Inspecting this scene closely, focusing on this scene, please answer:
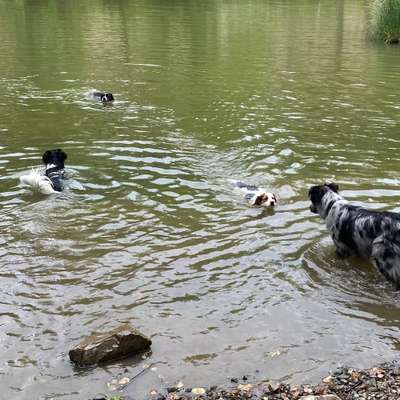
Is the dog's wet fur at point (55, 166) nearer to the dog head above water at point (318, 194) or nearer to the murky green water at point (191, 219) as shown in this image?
the murky green water at point (191, 219)

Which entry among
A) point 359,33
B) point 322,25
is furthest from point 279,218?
point 322,25

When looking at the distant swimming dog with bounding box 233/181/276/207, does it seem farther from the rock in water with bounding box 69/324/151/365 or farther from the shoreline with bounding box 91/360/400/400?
the shoreline with bounding box 91/360/400/400

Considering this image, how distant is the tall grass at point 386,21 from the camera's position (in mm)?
28119

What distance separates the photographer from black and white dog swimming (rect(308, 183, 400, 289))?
279 inches

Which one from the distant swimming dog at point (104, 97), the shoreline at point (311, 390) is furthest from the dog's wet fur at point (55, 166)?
the shoreline at point (311, 390)

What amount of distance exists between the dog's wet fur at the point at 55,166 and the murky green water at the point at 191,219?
26cm

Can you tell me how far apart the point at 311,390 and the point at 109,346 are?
6.67ft

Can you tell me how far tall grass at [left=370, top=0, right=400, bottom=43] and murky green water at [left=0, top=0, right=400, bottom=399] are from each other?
21.0 ft

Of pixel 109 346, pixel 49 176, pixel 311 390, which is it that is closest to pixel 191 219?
pixel 49 176

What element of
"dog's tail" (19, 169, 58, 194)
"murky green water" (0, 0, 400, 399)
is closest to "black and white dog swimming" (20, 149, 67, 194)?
"dog's tail" (19, 169, 58, 194)

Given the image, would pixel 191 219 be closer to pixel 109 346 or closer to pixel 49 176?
pixel 49 176

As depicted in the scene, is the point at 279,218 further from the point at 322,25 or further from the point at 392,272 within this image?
the point at 322,25

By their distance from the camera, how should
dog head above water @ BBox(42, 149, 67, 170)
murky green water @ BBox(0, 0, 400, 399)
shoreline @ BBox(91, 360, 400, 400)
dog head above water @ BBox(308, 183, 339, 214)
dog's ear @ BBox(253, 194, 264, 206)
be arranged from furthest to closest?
dog head above water @ BBox(42, 149, 67, 170) → dog's ear @ BBox(253, 194, 264, 206) → dog head above water @ BBox(308, 183, 339, 214) → murky green water @ BBox(0, 0, 400, 399) → shoreline @ BBox(91, 360, 400, 400)

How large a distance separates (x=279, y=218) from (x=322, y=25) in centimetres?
2984
